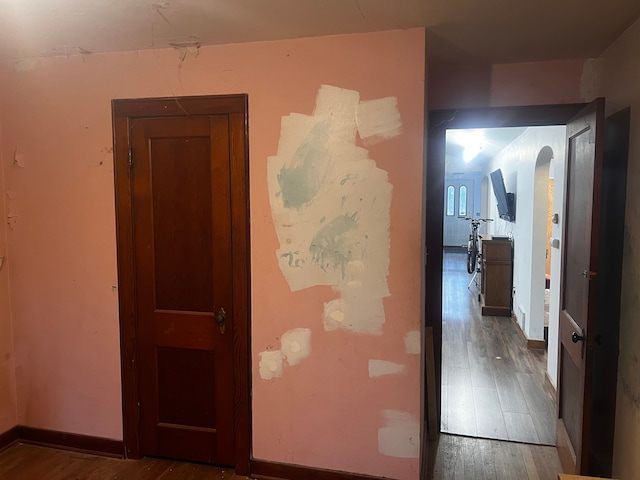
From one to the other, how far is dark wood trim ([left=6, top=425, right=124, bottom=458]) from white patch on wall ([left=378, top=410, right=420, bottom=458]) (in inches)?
60.7

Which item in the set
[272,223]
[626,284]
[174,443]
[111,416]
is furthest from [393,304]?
[111,416]

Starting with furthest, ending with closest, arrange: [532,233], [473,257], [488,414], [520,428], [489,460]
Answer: [473,257] → [532,233] → [488,414] → [520,428] → [489,460]

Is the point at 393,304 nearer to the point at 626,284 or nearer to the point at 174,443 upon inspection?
the point at 626,284

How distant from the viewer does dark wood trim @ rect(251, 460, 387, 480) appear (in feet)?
7.18

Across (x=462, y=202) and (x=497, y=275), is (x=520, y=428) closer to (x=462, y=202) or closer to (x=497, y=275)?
(x=497, y=275)

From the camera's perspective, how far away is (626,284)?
1985mm

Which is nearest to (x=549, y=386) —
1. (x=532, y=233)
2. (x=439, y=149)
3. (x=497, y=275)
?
(x=532, y=233)

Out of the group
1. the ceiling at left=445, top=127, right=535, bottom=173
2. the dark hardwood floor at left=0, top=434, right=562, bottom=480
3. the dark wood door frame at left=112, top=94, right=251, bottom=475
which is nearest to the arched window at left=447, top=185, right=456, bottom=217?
the ceiling at left=445, top=127, right=535, bottom=173

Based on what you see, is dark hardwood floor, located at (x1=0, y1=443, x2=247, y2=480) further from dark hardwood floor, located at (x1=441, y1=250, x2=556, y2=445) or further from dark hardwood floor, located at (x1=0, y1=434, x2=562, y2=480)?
dark hardwood floor, located at (x1=441, y1=250, x2=556, y2=445)

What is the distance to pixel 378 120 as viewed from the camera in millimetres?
2023

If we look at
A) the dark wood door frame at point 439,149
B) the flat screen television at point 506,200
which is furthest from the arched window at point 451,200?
the dark wood door frame at point 439,149

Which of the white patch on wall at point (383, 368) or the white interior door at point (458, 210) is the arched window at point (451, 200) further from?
the white patch on wall at point (383, 368)

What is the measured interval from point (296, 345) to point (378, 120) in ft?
3.94

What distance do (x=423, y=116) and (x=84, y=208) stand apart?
194 cm
